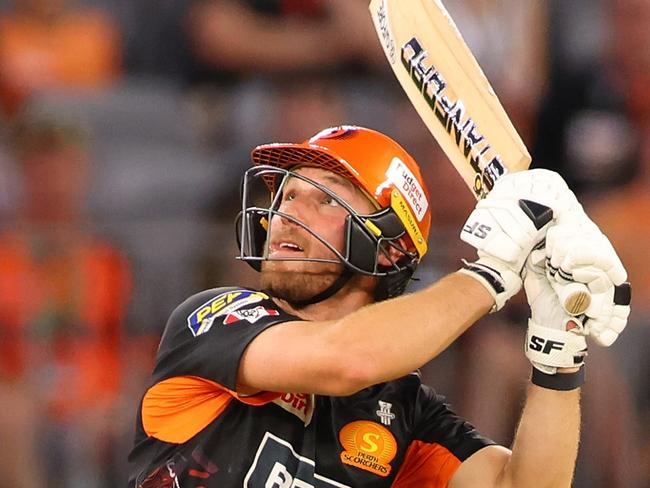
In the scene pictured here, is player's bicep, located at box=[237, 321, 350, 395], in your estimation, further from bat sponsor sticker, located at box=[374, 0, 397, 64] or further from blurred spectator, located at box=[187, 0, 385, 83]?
blurred spectator, located at box=[187, 0, 385, 83]

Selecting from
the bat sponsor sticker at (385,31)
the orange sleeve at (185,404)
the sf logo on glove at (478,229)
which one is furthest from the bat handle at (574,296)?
the bat sponsor sticker at (385,31)

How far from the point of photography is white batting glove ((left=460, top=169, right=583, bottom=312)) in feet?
9.46

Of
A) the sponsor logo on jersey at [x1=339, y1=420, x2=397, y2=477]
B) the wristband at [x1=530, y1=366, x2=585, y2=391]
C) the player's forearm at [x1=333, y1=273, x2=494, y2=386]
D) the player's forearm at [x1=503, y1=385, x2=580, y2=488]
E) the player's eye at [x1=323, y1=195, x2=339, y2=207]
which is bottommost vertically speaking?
the sponsor logo on jersey at [x1=339, y1=420, x2=397, y2=477]

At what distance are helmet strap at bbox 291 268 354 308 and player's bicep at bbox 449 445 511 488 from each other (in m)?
0.66

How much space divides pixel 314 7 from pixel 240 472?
336 centimetres

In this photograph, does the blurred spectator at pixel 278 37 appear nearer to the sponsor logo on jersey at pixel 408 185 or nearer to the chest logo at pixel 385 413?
the sponsor logo on jersey at pixel 408 185

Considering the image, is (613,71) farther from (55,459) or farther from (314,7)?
(55,459)

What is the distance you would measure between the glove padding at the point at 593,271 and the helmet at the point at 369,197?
1.83 feet

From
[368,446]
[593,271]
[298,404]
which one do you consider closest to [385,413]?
[368,446]

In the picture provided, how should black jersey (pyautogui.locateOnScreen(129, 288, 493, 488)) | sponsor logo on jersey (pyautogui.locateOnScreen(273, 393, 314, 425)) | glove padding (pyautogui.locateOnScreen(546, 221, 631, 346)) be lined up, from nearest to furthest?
1. glove padding (pyautogui.locateOnScreen(546, 221, 631, 346))
2. black jersey (pyautogui.locateOnScreen(129, 288, 493, 488))
3. sponsor logo on jersey (pyautogui.locateOnScreen(273, 393, 314, 425))

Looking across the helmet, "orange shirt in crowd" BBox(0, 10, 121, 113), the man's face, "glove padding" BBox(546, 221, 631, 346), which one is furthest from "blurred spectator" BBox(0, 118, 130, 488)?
"glove padding" BBox(546, 221, 631, 346)

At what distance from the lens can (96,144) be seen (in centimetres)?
532

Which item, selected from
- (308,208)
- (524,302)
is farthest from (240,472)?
(524,302)

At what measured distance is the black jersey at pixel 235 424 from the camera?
3.00 metres
